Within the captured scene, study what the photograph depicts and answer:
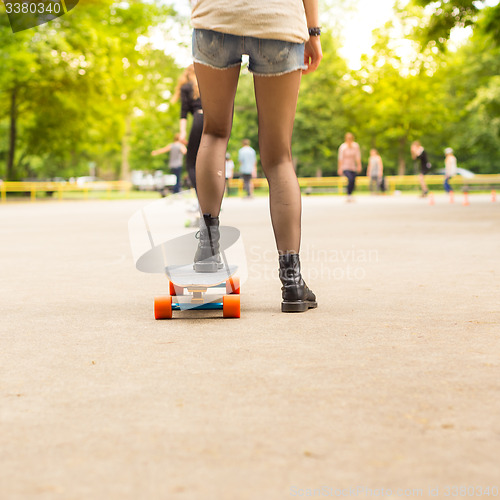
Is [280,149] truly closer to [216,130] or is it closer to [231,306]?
[216,130]

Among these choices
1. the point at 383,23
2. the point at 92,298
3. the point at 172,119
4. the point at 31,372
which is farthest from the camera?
the point at 172,119

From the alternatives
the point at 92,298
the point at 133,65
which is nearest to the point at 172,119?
the point at 133,65

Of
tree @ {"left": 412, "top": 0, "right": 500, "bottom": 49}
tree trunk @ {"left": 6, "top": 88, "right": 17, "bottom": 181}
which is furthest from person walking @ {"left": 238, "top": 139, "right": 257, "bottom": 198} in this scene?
tree trunk @ {"left": 6, "top": 88, "right": 17, "bottom": 181}

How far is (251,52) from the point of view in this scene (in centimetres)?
414

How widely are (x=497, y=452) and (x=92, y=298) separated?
332cm

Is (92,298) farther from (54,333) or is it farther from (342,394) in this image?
(342,394)

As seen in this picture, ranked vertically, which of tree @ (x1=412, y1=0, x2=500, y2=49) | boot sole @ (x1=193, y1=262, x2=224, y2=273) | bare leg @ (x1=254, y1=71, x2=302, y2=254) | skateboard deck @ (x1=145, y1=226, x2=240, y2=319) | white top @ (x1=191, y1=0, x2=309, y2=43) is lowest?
skateboard deck @ (x1=145, y1=226, x2=240, y2=319)

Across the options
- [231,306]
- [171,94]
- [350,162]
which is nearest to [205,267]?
[231,306]

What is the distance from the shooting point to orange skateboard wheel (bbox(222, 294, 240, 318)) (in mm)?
3965

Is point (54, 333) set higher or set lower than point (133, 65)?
lower

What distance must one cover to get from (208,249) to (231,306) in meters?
0.49

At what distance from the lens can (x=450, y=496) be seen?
67.2 inches

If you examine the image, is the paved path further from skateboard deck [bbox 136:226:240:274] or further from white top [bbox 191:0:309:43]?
white top [bbox 191:0:309:43]

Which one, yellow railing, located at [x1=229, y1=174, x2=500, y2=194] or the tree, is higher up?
the tree
